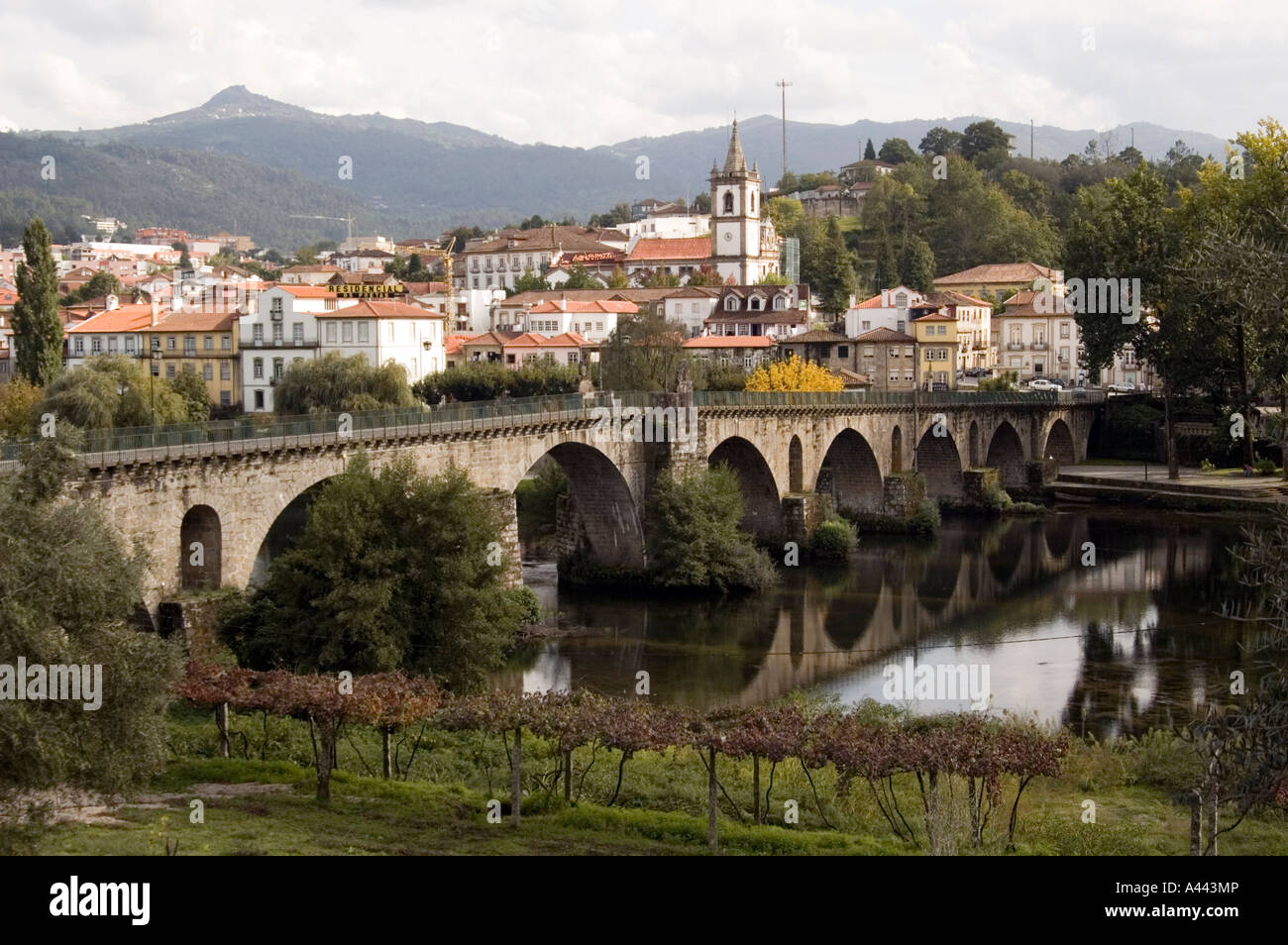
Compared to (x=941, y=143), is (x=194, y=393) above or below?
below

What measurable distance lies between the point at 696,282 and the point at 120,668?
322 ft

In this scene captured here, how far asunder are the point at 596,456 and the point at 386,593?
1892 cm

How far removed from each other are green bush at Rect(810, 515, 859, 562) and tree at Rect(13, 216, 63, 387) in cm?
3076

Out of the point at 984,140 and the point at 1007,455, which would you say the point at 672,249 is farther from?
the point at 1007,455

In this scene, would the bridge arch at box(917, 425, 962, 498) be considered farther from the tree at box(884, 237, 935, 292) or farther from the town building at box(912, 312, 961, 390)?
the tree at box(884, 237, 935, 292)

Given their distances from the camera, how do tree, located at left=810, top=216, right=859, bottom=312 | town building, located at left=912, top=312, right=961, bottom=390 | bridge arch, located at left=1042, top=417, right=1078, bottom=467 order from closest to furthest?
bridge arch, located at left=1042, top=417, right=1078, bottom=467 → town building, located at left=912, top=312, right=961, bottom=390 → tree, located at left=810, top=216, right=859, bottom=312

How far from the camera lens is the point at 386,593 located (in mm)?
31312

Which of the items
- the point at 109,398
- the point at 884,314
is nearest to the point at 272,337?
the point at 109,398

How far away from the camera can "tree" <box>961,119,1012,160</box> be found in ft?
535

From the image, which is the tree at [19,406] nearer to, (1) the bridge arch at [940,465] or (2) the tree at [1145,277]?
(1) the bridge arch at [940,465]

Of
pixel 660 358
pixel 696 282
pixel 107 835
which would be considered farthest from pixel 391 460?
pixel 696 282

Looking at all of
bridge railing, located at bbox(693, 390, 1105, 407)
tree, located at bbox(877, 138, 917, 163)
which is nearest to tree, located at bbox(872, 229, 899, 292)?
bridge railing, located at bbox(693, 390, 1105, 407)

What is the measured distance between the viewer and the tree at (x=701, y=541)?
48.0 metres

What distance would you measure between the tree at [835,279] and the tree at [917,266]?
356cm
